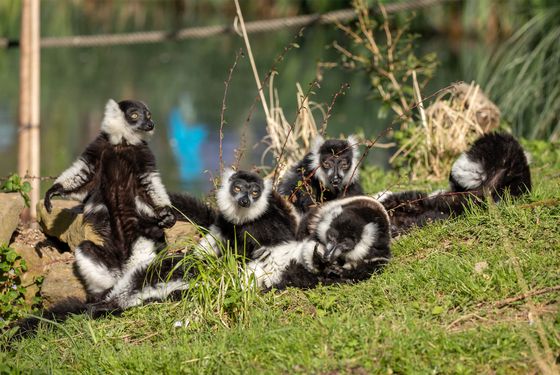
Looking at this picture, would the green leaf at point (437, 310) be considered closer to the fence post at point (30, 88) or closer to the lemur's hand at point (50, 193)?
the lemur's hand at point (50, 193)

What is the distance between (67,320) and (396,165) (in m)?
6.47

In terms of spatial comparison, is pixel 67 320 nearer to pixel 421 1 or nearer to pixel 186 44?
pixel 421 1

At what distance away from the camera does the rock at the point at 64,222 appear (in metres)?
8.32

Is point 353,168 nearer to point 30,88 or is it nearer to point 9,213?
point 9,213

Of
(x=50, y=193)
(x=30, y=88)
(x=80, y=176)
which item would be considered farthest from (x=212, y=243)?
(x=30, y=88)

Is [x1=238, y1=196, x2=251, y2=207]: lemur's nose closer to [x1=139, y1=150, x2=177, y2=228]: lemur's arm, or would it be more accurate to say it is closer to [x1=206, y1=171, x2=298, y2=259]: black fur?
[x1=206, y1=171, x2=298, y2=259]: black fur

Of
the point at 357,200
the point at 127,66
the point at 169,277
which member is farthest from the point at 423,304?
the point at 127,66

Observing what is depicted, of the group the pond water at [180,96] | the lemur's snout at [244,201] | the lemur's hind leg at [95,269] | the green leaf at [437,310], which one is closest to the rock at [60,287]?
the lemur's hind leg at [95,269]

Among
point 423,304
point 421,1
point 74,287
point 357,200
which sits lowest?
point 74,287

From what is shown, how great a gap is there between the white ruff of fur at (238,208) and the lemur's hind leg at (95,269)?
50.0 inches

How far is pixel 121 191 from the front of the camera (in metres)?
7.85

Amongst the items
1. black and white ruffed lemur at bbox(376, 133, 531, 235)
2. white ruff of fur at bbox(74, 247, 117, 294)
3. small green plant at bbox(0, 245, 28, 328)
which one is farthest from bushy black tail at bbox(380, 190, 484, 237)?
small green plant at bbox(0, 245, 28, 328)

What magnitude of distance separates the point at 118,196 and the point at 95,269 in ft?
2.45

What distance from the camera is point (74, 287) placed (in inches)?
306
